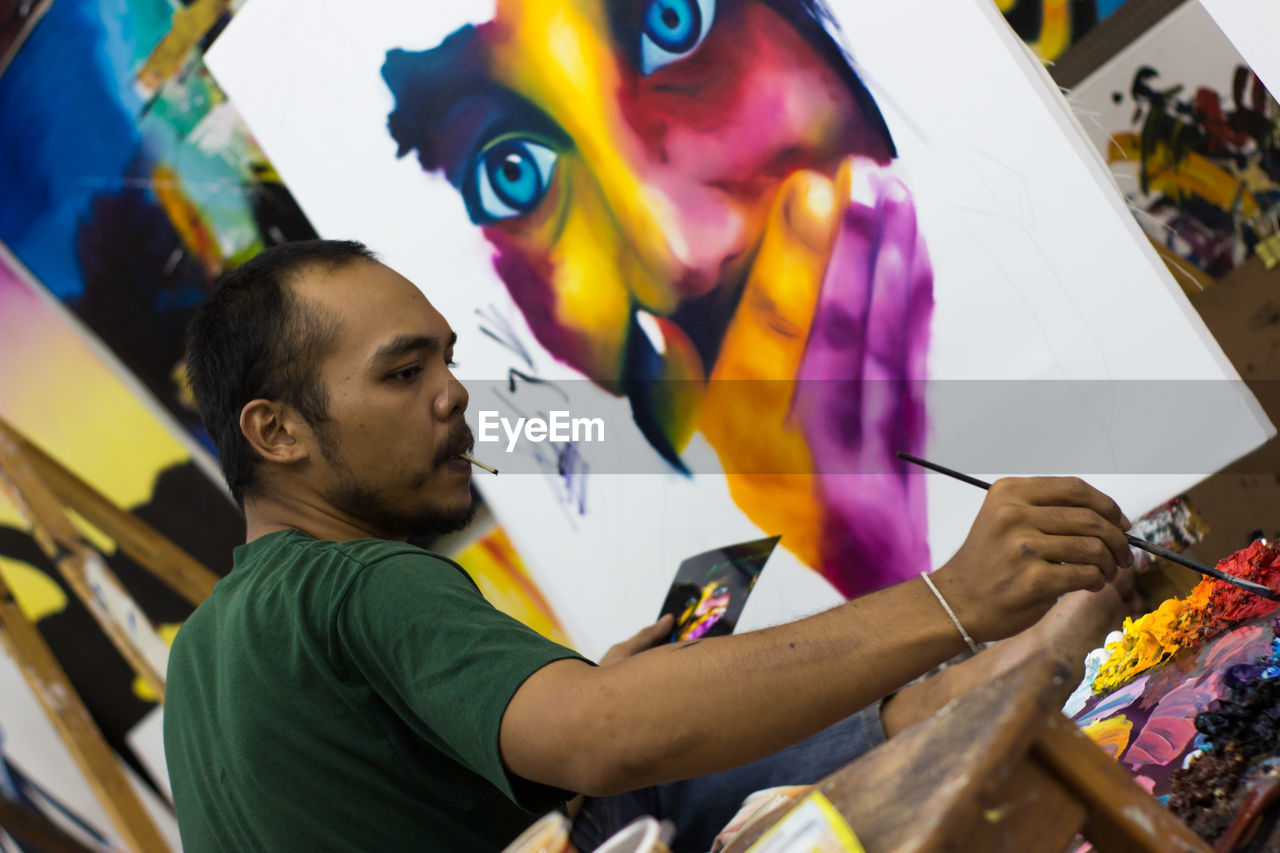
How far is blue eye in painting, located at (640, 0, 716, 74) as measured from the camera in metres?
1.52

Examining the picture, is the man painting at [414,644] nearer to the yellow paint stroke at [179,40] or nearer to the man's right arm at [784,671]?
the man's right arm at [784,671]

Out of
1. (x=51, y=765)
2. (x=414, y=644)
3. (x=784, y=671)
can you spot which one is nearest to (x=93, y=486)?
(x=51, y=765)

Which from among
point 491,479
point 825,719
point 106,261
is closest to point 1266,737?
point 825,719

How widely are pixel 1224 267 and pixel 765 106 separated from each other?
582 millimetres

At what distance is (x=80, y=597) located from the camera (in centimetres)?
238

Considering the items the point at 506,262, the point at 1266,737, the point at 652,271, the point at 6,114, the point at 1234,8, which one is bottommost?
the point at 1266,737

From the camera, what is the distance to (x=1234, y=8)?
3.87ft

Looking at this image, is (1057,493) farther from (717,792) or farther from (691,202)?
(691,202)

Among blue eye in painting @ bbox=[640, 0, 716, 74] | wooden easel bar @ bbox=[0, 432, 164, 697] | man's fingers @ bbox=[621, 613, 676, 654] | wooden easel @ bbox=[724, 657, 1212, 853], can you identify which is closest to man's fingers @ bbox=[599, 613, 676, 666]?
man's fingers @ bbox=[621, 613, 676, 654]

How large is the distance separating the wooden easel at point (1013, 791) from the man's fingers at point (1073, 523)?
240 mm

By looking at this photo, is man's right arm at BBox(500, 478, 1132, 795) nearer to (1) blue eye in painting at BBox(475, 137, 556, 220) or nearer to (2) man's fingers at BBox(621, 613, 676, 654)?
(2) man's fingers at BBox(621, 613, 676, 654)

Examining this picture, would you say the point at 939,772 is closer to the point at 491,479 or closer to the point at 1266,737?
the point at 1266,737

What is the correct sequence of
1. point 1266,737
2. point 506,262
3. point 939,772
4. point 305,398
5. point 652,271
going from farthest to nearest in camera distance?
point 506,262, point 652,271, point 305,398, point 1266,737, point 939,772

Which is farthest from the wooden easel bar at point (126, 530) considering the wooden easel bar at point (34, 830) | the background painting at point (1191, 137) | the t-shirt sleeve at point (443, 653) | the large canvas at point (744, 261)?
the background painting at point (1191, 137)
